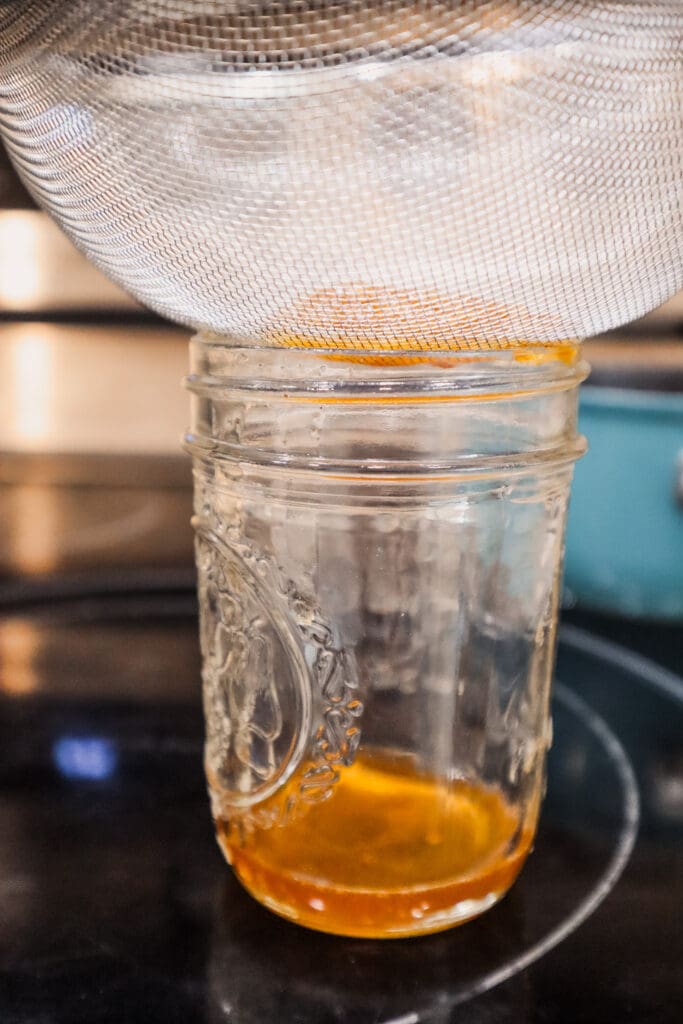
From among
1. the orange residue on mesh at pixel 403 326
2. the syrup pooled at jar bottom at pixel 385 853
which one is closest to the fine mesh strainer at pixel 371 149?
the orange residue on mesh at pixel 403 326

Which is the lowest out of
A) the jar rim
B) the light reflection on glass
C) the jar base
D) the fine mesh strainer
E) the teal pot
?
the light reflection on glass

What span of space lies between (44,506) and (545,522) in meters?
0.54

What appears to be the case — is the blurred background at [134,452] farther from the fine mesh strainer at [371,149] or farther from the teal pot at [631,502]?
the fine mesh strainer at [371,149]

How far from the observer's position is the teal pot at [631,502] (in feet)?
1.95

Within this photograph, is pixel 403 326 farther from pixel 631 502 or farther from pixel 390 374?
pixel 631 502

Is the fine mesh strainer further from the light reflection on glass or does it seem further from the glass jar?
the light reflection on glass

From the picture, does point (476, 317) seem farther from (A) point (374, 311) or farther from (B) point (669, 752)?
(B) point (669, 752)

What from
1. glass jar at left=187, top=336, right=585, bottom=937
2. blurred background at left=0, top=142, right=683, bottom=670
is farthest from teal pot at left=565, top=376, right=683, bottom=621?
glass jar at left=187, top=336, right=585, bottom=937

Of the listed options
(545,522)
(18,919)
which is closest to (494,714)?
(545,522)

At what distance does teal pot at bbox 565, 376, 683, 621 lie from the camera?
596 mm

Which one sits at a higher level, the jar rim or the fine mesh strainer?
the fine mesh strainer

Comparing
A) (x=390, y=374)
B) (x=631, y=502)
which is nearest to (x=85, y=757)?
(x=390, y=374)

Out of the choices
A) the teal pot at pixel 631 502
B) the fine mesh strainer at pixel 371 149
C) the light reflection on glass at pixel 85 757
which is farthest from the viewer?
the teal pot at pixel 631 502

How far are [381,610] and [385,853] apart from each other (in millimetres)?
87
